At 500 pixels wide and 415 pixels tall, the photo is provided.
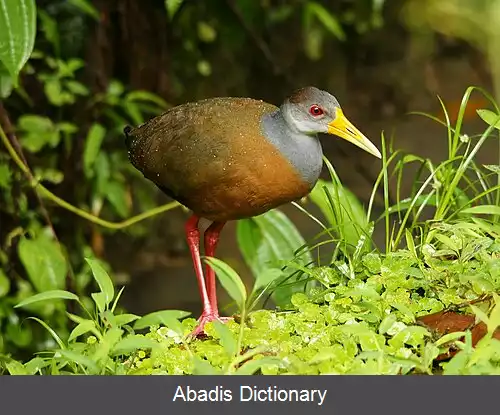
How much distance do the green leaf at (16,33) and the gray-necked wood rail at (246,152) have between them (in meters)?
0.33

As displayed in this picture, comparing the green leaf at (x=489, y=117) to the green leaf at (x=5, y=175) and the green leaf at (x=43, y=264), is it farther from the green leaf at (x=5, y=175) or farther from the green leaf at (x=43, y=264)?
the green leaf at (x=5, y=175)

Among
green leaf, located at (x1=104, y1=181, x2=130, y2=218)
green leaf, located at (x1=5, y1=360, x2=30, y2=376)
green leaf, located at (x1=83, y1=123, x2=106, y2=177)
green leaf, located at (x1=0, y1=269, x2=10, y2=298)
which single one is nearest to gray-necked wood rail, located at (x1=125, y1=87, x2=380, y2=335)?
green leaf, located at (x1=5, y1=360, x2=30, y2=376)

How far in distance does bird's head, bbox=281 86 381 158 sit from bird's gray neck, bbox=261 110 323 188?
0.05 feet

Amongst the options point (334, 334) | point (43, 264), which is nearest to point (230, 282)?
point (334, 334)

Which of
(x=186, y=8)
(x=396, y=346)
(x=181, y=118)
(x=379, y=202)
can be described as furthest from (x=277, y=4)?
(x=396, y=346)

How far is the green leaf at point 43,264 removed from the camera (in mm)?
2428

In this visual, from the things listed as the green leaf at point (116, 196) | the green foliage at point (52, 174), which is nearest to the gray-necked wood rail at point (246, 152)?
the green foliage at point (52, 174)

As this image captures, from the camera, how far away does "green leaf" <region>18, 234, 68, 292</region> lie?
2.43 m

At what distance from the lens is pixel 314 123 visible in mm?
1728

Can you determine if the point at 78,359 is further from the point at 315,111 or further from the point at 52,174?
the point at 52,174

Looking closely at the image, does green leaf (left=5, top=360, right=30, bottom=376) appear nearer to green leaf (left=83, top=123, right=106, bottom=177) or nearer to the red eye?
the red eye

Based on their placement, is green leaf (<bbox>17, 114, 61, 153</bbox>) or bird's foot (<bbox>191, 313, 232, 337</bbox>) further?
green leaf (<bbox>17, 114, 61, 153</bbox>)

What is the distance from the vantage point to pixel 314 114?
1.72 meters
